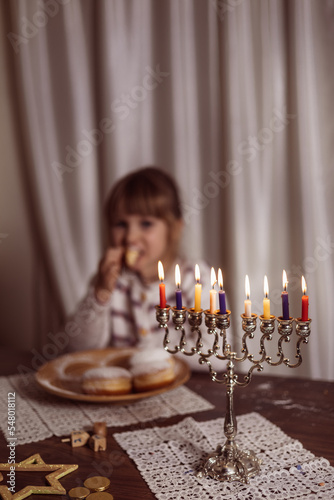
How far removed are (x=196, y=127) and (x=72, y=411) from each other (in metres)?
1.46

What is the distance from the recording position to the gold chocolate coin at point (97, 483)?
1.03 metres

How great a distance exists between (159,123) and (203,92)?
26 centimetres

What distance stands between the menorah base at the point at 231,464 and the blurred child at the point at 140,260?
1224mm

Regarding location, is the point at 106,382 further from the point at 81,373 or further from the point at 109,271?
the point at 109,271

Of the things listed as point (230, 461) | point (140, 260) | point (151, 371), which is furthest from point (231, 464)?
point (140, 260)

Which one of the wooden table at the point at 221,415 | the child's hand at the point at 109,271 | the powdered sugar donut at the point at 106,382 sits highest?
the child's hand at the point at 109,271

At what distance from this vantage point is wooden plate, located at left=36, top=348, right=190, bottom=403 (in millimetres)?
1423

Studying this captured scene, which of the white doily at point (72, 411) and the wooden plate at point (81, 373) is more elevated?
the wooden plate at point (81, 373)

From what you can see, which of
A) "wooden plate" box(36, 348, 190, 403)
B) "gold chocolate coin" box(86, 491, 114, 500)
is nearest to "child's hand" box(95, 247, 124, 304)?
"wooden plate" box(36, 348, 190, 403)

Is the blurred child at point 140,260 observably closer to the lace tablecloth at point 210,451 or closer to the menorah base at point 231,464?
the lace tablecloth at point 210,451

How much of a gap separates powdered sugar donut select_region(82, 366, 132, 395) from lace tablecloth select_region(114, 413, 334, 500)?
0.19 m

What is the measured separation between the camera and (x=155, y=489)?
103 cm

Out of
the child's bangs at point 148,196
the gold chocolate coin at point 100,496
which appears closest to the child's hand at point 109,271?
the child's bangs at point 148,196

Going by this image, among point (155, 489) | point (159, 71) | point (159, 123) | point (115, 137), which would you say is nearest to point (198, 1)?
point (159, 71)
